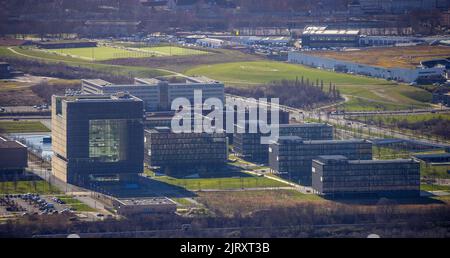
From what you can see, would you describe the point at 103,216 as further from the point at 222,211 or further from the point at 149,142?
the point at 149,142

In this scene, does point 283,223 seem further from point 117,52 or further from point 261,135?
point 117,52

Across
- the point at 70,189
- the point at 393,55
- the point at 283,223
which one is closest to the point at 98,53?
the point at 393,55

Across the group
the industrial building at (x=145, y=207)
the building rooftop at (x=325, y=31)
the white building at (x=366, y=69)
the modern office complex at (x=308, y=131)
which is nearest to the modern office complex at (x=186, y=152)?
the modern office complex at (x=308, y=131)

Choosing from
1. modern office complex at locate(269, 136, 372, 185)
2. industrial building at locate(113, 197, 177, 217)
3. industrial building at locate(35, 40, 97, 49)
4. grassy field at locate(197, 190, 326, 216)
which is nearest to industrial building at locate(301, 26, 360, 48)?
industrial building at locate(35, 40, 97, 49)

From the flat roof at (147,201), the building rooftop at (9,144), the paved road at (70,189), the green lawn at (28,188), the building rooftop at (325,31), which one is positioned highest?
the building rooftop at (325,31)

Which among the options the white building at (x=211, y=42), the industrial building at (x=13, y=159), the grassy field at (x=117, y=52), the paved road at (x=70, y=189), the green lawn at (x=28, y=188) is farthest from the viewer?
the white building at (x=211, y=42)

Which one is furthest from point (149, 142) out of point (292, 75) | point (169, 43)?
point (169, 43)

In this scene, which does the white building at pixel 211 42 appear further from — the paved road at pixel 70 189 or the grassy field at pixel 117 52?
the paved road at pixel 70 189
